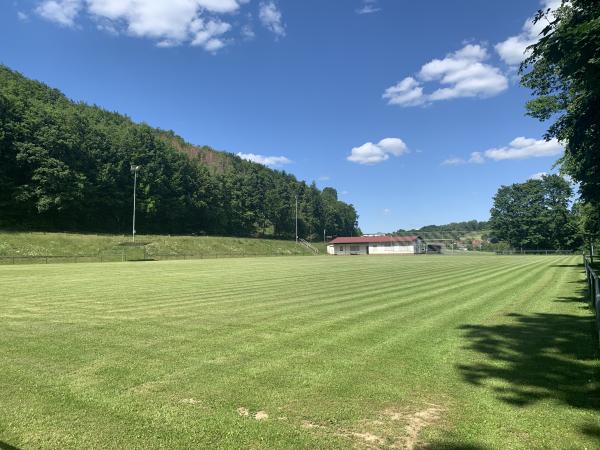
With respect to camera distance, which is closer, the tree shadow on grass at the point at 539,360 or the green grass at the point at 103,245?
the tree shadow on grass at the point at 539,360

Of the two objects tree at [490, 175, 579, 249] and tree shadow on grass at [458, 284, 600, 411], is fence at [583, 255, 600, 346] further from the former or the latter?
tree at [490, 175, 579, 249]

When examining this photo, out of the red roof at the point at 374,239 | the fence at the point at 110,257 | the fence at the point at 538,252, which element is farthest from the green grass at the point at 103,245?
the fence at the point at 538,252

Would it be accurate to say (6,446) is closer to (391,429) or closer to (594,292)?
(391,429)

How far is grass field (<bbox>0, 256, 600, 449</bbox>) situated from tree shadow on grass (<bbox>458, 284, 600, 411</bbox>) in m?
0.04

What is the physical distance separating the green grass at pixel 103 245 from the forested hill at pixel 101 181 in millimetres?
12758

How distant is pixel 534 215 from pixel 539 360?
11938 centimetres

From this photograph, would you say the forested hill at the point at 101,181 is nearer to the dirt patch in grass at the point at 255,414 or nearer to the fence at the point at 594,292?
the dirt patch in grass at the point at 255,414

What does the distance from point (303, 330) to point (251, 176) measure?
401ft

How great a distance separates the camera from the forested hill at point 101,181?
7275 centimetres

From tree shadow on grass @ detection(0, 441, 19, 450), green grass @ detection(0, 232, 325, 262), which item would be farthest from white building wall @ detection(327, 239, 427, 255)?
tree shadow on grass @ detection(0, 441, 19, 450)

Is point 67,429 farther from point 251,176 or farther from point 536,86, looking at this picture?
point 251,176

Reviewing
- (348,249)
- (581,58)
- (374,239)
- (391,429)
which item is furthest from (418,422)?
(348,249)

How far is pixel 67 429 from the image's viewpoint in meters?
4.78

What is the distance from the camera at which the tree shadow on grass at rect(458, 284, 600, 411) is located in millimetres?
5965
